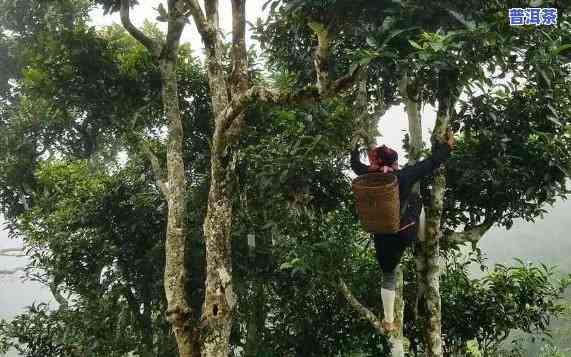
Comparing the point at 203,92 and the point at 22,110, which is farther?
the point at 22,110

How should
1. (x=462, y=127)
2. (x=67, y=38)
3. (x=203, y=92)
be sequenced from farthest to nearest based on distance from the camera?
1. (x=203, y=92)
2. (x=67, y=38)
3. (x=462, y=127)

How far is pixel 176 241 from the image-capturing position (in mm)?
6566

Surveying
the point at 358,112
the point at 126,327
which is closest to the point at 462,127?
the point at 358,112

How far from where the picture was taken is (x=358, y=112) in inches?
234

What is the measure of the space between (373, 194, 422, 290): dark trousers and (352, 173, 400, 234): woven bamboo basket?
0.38 m

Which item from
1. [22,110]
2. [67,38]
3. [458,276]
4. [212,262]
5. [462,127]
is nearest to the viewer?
[212,262]

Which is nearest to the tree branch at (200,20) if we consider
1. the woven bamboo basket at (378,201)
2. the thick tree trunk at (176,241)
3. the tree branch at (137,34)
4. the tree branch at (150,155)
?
the thick tree trunk at (176,241)

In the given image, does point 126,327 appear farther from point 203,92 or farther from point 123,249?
point 203,92

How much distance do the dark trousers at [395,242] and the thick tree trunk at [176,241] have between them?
2771mm

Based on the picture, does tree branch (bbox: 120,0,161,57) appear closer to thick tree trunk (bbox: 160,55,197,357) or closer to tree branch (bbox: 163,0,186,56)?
tree branch (bbox: 163,0,186,56)

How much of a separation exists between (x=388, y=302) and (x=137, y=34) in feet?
18.7

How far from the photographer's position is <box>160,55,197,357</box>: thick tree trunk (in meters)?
6.13

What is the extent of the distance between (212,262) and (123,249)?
11.4 ft

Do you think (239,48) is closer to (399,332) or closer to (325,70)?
(325,70)
